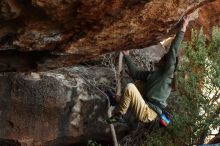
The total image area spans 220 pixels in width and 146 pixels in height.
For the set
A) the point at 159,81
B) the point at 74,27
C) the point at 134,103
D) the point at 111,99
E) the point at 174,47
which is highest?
the point at 74,27

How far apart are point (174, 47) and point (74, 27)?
2318mm

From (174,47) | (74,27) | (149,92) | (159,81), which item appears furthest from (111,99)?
(74,27)

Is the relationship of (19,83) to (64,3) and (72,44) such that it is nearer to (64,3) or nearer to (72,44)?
(72,44)

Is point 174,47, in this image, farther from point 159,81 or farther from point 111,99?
point 111,99

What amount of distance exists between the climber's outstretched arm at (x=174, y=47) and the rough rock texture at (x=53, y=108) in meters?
3.18

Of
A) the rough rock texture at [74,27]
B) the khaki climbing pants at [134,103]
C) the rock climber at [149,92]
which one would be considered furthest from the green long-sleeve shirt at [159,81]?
the rough rock texture at [74,27]

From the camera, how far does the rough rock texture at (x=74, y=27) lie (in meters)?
5.74

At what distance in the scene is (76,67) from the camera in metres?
11.3

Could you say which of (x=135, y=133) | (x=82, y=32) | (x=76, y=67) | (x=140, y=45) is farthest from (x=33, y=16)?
(x=135, y=133)

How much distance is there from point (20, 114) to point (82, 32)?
4.06 meters

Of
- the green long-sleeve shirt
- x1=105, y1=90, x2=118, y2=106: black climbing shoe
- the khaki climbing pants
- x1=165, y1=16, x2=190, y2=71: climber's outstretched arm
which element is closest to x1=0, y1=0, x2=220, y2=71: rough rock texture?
x1=165, y1=16, x2=190, y2=71: climber's outstretched arm

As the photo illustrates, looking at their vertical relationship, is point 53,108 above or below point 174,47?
below

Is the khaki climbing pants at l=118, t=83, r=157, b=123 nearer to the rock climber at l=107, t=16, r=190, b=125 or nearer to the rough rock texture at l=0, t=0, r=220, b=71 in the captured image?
the rock climber at l=107, t=16, r=190, b=125

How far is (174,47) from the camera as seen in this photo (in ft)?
25.6
